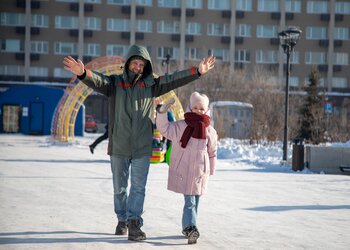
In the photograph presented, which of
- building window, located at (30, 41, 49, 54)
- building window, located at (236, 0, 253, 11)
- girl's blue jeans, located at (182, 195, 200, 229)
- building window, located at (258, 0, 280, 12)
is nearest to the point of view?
girl's blue jeans, located at (182, 195, 200, 229)

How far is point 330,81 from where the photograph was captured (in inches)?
2116

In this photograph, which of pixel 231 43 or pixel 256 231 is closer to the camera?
pixel 256 231

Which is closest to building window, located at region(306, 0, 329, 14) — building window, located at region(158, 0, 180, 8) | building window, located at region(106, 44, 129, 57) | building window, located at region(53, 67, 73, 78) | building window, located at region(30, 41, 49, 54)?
building window, located at region(158, 0, 180, 8)

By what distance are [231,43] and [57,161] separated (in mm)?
40043

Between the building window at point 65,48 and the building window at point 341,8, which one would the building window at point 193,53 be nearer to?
the building window at point 65,48

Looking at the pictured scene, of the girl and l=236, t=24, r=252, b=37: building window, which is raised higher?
l=236, t=24, r=252, b=37: building window

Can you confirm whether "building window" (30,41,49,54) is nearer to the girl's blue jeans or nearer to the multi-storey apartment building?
the multi-storey apartment building

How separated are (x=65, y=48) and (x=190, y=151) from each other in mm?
48783

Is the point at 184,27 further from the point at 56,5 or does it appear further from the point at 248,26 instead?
the point at 56,5

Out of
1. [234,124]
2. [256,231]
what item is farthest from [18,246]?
[234,124]

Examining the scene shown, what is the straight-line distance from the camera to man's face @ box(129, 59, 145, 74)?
5508 millimetres

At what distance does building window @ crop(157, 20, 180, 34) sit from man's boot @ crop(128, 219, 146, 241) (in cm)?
4836

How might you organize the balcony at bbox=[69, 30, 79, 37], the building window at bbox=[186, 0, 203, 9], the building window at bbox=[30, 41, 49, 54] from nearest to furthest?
the balcony at bbox=[69, 30, 79, 37] → the building window at bbox=[30, 41, 49, 54] → the building window at bbox=[186, 0, 203, 9]

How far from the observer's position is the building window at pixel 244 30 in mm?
53406
